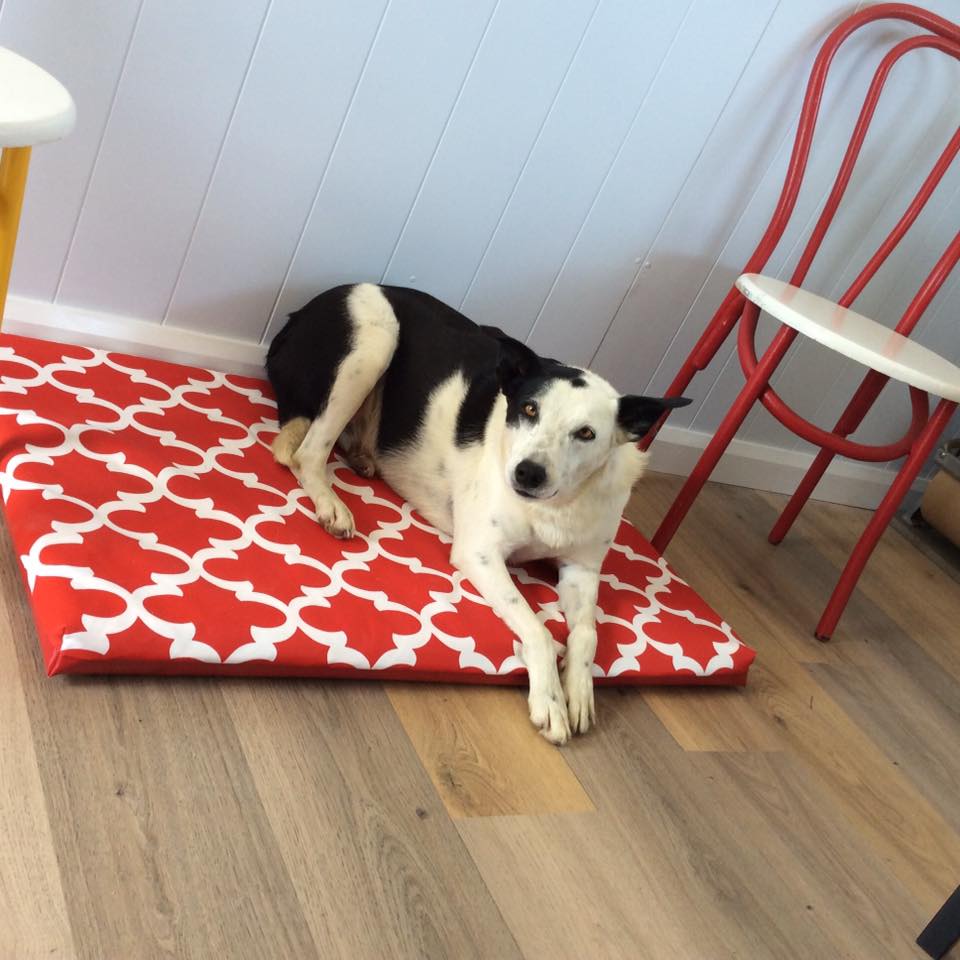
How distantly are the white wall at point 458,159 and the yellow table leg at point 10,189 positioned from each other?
0.57 m

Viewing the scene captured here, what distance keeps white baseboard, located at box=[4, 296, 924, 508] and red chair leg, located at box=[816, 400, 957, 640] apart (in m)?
0.64

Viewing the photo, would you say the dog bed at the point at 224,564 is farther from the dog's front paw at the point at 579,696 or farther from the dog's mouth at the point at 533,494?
the dog's mouth at the point at 533,494

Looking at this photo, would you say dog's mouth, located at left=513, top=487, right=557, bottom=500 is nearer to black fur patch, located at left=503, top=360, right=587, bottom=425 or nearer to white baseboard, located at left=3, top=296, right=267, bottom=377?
black fur patch, located at left=503, top=360, right=587, bottom=425

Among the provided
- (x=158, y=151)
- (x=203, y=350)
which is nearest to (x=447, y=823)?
(x=203, y=350)

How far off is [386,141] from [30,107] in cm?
97

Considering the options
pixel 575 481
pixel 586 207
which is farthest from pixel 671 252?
pixel 575 481

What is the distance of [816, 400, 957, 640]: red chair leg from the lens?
2137mm

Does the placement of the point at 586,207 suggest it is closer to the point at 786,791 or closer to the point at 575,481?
the point at 575,481

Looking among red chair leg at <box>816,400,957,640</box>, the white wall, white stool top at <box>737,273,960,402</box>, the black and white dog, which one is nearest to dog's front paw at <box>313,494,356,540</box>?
the black and white dog

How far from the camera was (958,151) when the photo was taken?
249cm

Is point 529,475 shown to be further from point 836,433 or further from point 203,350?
point 836,433

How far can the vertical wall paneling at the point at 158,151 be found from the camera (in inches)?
76.2

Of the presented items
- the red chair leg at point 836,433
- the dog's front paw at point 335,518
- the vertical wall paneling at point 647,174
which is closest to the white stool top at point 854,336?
the red chair leg at point 836,433

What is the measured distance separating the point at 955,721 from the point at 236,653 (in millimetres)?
1463
